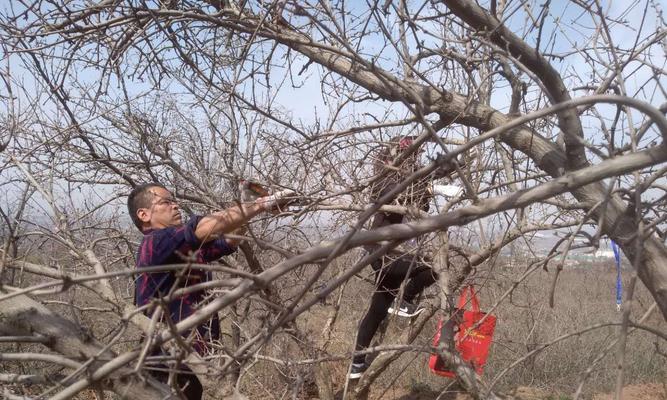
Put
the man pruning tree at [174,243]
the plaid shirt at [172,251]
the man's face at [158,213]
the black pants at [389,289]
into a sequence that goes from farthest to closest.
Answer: the black pants at [389,289]
the man's face at [158,213]
the plaid shirt at [172,251]
the man pruning tree at [174,243]

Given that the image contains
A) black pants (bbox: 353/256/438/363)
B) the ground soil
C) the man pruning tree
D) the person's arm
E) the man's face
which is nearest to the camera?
the person's arm

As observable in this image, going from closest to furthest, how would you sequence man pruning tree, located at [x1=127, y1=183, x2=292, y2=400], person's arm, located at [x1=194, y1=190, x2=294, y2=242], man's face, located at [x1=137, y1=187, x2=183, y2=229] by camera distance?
person's arm, located at [x1=194, y1=190, x2=294, y2=242]
man pruning tree, located at [x1=127, y1=183, x2=292, y2=400]
man's face, located at [x1=137, y1=187, x2=183, y2=229]

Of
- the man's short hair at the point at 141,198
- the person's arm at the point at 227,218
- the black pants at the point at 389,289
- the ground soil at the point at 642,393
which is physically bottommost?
the ground soil at the point at 642,393

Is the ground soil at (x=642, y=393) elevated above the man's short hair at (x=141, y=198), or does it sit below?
below

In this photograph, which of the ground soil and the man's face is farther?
the ground soil

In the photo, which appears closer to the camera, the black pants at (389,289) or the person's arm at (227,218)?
the person's arm at (227,218)

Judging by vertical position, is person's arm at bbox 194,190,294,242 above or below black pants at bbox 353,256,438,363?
above

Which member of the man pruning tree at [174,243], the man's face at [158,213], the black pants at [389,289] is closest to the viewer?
the man pruning tree at [174,243]

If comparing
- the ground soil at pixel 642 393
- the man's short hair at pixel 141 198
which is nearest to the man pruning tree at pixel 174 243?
the man's short hair at pixel 141 198

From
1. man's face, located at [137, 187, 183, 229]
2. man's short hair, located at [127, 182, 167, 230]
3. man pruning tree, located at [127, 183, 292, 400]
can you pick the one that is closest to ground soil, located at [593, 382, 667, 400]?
man pruning tree, located at [127, 183, 292, 400]

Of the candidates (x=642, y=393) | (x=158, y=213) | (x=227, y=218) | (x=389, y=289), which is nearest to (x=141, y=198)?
(x=158, y=213)

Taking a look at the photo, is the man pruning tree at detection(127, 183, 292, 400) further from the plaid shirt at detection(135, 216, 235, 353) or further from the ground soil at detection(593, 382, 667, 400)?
the ground soil at detection(593, 382, 667, 400)

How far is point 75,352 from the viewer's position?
5.31ft

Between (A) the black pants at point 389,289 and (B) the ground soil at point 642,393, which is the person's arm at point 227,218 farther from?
(B) the ground soil at point 642,393
